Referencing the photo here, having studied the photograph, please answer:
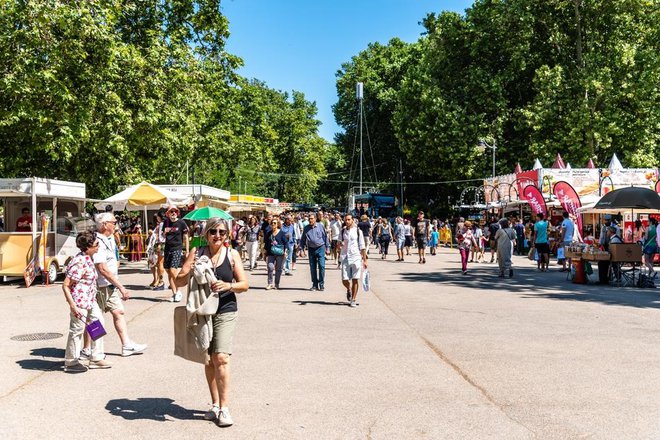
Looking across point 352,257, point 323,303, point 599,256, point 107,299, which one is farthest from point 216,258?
point 599,256

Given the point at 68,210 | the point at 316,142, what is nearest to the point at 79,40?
the point at 68,210

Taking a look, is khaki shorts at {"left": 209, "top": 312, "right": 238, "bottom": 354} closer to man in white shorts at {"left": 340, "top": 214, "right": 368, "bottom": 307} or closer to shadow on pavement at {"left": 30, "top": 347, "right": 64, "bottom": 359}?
shadow on pavement at {"left": 30, "top": 347, "right": 64, "bottom": 359}

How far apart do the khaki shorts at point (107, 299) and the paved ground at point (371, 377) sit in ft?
2.09

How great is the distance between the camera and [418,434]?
4.88 m

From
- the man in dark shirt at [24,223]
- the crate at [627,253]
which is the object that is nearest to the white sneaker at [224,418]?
the crate at [627,253]

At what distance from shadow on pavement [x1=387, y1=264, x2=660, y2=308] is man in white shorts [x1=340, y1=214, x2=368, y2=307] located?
10.8 feet

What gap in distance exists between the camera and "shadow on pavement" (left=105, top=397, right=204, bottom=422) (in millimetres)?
5359

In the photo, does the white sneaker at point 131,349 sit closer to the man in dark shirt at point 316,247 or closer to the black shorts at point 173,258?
the black shorts at point 173,258

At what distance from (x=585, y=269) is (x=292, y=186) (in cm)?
6183

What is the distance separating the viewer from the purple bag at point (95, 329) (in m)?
7.09

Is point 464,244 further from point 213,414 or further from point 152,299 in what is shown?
point 213,414

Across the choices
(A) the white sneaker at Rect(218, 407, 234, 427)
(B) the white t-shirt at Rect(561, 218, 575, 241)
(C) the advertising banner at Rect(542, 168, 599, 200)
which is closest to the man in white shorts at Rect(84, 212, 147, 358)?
(A) the white sneaker at Rect(218, 407, 234, 427)

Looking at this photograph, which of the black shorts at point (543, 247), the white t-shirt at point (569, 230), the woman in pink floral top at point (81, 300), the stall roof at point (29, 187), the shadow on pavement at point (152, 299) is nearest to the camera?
the woman in pink floral top at point (81, 300)

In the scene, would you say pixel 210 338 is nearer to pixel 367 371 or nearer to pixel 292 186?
pixel 367 371
